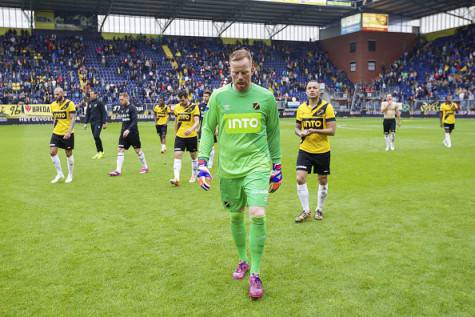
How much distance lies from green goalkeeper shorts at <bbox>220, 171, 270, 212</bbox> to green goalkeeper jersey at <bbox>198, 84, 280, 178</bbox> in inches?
2.5

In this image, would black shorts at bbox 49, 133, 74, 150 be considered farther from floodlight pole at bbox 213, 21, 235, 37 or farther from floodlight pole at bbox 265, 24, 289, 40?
floodlight pole at bbox 265, 24, 289, 40

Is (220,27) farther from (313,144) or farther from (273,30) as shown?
(313,144)

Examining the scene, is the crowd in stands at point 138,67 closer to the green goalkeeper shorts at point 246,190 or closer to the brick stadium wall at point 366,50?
the brick stadium wall at point 366,50

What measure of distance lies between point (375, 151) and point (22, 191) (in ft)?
40.0

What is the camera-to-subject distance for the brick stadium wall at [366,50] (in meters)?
52.8

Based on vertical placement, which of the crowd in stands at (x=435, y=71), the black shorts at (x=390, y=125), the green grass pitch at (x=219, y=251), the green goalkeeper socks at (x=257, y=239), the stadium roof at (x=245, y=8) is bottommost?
the green grass pitch at (x=219, y=251)

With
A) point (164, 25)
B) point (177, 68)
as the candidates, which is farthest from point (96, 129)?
point (164, 25)

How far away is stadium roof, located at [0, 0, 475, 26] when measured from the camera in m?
44.0

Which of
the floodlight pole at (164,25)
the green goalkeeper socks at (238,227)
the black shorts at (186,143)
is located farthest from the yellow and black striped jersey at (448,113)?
the floodlight pole at (164,25)

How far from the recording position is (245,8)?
47469 millimetres

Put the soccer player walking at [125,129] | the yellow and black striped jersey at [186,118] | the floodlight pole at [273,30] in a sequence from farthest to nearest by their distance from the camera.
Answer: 1. the floodlight pole at [273,30]
2. the soccer player walking at [125,129]
3. the yellow and black striped jersey at [186,118]

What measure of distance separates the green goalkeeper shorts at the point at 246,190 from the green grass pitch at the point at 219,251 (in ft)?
2.84

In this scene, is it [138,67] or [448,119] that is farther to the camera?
[138,67]

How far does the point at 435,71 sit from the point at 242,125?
50923 millimetres
